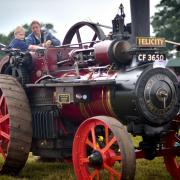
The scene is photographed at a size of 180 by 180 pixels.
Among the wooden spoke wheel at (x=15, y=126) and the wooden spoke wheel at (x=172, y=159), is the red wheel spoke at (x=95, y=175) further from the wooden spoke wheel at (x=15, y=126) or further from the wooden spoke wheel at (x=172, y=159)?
the wooden spoke wheel at (x=172, y=159)

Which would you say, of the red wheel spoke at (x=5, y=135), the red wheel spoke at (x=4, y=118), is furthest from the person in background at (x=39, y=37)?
the red wheel spoke at (x=5, y=135)

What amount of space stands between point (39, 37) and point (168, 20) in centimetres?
2968

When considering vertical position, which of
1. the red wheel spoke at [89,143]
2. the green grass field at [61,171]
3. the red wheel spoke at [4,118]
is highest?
the red wheel spoke at [4,118]

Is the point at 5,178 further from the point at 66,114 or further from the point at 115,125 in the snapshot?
the point at 115,125

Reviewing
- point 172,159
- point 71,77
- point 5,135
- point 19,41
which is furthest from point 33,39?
point 172,159

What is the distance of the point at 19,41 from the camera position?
253 inches

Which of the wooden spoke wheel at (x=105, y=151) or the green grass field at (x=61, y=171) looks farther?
the green grass field at (x=61, y=171)

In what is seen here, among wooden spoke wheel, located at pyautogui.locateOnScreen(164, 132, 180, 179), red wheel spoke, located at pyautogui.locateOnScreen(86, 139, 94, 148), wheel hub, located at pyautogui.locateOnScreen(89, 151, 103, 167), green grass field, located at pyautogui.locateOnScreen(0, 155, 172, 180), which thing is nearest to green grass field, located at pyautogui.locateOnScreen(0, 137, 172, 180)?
green grass field, located at pyautogui.locateOnScreen(0, 155, 172, 180)

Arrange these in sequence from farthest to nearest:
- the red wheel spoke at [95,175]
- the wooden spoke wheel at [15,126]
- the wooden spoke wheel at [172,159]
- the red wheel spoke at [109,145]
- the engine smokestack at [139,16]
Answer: the wooden spoke wheel at [172,159] < the wooden spoke wheel at [15,126] < the engine smokestack at [139,16] < the red wheel spoke at [95,175] < the red wheel spoke at [109,145]

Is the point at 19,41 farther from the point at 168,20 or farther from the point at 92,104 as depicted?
the point at 168,20

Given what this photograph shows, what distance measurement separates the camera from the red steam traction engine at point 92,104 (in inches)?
182

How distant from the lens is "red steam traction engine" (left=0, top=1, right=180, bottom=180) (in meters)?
4.62

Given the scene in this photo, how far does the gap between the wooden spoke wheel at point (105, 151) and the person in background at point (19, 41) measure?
1.95 meters

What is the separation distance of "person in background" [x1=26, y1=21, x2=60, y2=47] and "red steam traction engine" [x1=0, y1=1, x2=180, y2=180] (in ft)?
1.47
